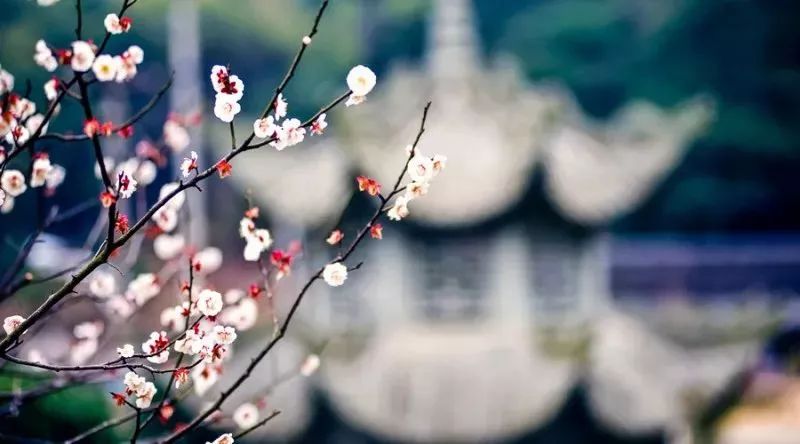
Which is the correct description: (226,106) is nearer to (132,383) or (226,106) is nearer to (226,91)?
(226,91)

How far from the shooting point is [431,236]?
14.5 feet

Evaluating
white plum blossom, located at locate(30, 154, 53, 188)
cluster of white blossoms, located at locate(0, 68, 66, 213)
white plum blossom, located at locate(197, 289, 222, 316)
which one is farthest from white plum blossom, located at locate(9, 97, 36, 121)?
white plum blossom, located at locate(197, 289, 222, 316)

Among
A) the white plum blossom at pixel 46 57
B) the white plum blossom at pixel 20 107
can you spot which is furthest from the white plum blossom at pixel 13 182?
the white plum blossom at pixel 46 57

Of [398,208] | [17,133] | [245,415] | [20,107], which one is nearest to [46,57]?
[20,107]

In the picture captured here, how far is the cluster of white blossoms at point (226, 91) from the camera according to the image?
143 cm

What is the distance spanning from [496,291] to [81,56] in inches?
132

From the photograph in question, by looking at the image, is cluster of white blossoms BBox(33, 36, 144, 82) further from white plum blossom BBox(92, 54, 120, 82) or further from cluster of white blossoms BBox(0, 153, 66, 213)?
cluster of white blossoms BBox(0, 153, 66, 213)

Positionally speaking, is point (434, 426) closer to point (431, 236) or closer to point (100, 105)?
point (431, 236)

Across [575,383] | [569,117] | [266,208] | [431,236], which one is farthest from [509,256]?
[266,208]

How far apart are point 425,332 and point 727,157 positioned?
9545 millimetres

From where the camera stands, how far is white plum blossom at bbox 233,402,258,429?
2.21 meters

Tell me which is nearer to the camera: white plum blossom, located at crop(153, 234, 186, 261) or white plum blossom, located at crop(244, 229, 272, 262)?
white plum blossom, located at crop(244, 229, 272, 262)

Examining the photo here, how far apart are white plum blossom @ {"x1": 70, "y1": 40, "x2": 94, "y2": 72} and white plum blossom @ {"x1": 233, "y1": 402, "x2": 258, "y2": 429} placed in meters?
1.19

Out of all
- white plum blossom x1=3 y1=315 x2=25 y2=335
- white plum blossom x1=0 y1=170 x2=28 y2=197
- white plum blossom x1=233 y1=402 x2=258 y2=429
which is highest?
white plum blossom x1=0 y1=170 x2=28 y2=197
